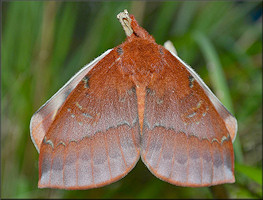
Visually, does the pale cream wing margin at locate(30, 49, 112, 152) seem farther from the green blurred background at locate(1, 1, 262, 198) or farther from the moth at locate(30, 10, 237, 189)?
the green blurred background at locate(1, 1, 262, 198)

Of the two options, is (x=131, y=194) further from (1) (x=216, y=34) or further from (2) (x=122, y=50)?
(1) (x=216, y=34)

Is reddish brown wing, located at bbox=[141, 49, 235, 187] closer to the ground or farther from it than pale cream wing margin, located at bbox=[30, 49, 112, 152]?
closer to the ground

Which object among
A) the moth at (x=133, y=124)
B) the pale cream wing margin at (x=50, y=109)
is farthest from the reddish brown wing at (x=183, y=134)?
the pale cream wing margin at (x=50, y=109)

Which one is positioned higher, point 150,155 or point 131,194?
point 150,155

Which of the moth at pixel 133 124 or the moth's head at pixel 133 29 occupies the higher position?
the moth's head at pixel 133 29

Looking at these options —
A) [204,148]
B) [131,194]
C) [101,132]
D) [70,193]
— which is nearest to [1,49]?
[70,193]

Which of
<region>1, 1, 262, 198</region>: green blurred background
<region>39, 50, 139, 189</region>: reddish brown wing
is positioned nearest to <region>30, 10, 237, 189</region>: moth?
<region>39, 50, 139, 189</region>: reddish brown wing

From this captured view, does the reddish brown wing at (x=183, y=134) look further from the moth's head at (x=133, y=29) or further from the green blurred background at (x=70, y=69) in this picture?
the green blurred background at (x=70, y=69)
